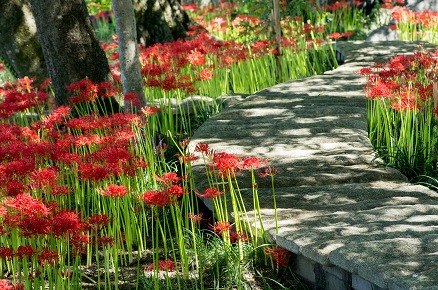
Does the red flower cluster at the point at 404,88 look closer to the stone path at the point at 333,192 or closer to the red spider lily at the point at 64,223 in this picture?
the stone path at the point at 333,192

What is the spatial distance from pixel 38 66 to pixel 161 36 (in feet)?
12.5

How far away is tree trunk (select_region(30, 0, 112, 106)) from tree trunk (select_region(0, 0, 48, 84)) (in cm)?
182

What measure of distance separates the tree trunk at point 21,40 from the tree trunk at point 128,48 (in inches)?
96.6

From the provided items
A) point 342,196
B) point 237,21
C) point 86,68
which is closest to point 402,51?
point 237,21

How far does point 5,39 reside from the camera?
928 cm

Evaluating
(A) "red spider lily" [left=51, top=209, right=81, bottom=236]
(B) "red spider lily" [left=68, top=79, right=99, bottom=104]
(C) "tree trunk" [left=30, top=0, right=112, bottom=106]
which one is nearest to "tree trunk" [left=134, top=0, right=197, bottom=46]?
(C) "tree trunk" [left=30, top=0, right=112, bottom=106]

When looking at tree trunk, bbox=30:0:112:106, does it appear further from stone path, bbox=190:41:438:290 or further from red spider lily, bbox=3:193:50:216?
red spider lily, bbox=3:193:50:216

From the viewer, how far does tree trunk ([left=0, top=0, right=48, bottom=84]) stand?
9211 millimetres

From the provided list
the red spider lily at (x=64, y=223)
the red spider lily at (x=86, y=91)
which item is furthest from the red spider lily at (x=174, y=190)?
the red spider lily at (x=86, y=91)

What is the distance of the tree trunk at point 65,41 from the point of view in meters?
7.46

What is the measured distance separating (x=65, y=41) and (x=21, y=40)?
201 cm

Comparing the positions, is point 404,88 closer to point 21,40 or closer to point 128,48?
point 128,48

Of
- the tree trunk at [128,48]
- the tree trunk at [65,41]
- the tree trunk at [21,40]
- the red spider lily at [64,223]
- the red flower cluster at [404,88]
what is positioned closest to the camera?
the red spider lily at [64,223]

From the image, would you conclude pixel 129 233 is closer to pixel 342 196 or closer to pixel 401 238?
pixel 342 196
